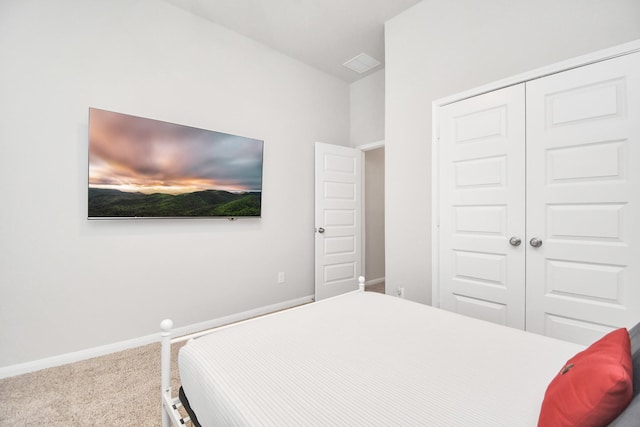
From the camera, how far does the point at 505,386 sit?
890 mm

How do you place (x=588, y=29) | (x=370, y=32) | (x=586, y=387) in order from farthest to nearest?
(x=370, y=32) → (x=588, y=29) → (x=586, y=387)

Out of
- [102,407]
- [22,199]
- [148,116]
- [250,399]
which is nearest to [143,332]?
[102,407]

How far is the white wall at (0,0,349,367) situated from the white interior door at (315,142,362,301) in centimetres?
41

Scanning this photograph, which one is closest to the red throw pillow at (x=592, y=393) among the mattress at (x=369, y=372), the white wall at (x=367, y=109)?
the mattress at (x=369, y=372)

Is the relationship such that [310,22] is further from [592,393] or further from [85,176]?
[592,393]

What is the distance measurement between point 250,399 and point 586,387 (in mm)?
828

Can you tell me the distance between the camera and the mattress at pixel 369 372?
776mm

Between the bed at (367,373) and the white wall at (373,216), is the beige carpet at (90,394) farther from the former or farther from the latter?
the white wall at (373,216)

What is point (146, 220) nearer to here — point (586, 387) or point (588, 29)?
point (586, 387)

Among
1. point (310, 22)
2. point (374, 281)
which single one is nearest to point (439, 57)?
point (310, 22)

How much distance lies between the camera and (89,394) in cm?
180

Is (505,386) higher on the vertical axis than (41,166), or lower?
lower

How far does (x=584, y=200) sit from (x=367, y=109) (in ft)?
9.25

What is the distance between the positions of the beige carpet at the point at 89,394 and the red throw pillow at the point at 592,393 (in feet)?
6.05
